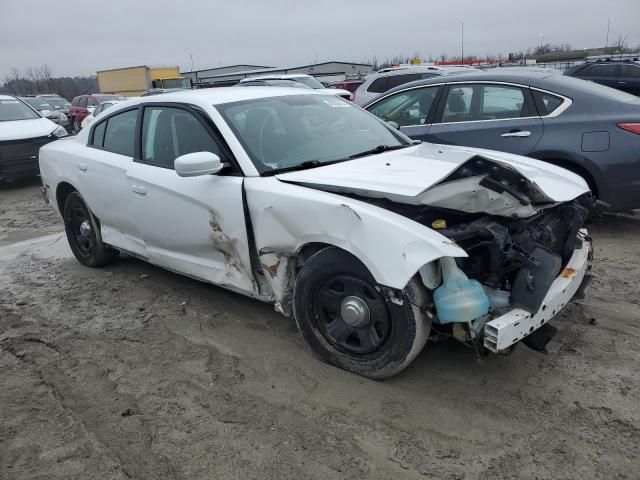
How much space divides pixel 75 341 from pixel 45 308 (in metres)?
0.89

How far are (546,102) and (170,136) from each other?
381 centimetres

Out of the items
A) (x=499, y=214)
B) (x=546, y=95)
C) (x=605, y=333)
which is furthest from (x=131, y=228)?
(x=546, y=95)

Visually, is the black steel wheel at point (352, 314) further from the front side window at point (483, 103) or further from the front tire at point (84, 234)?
the front side window at point (483, 103)

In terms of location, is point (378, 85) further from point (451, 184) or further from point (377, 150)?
point (451, 184)

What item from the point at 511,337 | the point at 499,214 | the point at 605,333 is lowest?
the point at 605,333

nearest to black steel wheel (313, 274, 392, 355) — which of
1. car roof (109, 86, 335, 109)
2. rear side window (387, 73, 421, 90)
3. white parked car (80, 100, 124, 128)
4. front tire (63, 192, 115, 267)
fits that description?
car roof (109, 86, 335, 109)

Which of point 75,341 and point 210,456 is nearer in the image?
point 210,456

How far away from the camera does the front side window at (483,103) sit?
5695 millimetres

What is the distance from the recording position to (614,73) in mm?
15312

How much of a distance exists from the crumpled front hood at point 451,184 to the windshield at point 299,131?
27 centimetres

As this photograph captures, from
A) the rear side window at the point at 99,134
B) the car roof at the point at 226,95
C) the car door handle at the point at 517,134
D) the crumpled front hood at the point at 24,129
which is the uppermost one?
the car roof at the point at 226,95

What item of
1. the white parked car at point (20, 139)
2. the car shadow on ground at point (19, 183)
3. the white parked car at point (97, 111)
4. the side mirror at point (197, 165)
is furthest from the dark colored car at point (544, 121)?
the car shadow on ground at point (19, 183)

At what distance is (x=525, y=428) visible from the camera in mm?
2672

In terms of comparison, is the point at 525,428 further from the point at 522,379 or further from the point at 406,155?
the point at 406,155
